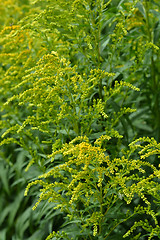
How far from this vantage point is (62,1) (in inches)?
119

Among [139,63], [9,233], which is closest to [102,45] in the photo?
[139,63]

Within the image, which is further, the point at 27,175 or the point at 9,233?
the point at 9,233

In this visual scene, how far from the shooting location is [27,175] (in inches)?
130

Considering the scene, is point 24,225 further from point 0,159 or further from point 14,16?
point 14,16

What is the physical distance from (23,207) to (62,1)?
216cm

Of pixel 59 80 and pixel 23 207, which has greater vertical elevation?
pixel 59 80

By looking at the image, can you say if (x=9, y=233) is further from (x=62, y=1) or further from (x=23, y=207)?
(x=62, y=1)

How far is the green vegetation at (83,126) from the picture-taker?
7.26 feet

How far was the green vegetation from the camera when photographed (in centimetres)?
221

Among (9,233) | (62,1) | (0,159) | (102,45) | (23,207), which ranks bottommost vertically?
(9,233)

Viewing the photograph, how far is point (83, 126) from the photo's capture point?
257 centimetres

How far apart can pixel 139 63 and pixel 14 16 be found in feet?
7.22

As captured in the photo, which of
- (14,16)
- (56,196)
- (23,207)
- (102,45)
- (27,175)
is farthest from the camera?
(14,16)

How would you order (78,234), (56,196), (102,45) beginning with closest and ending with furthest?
1. (56,196)
2. (78,234)
3. (102,45)
